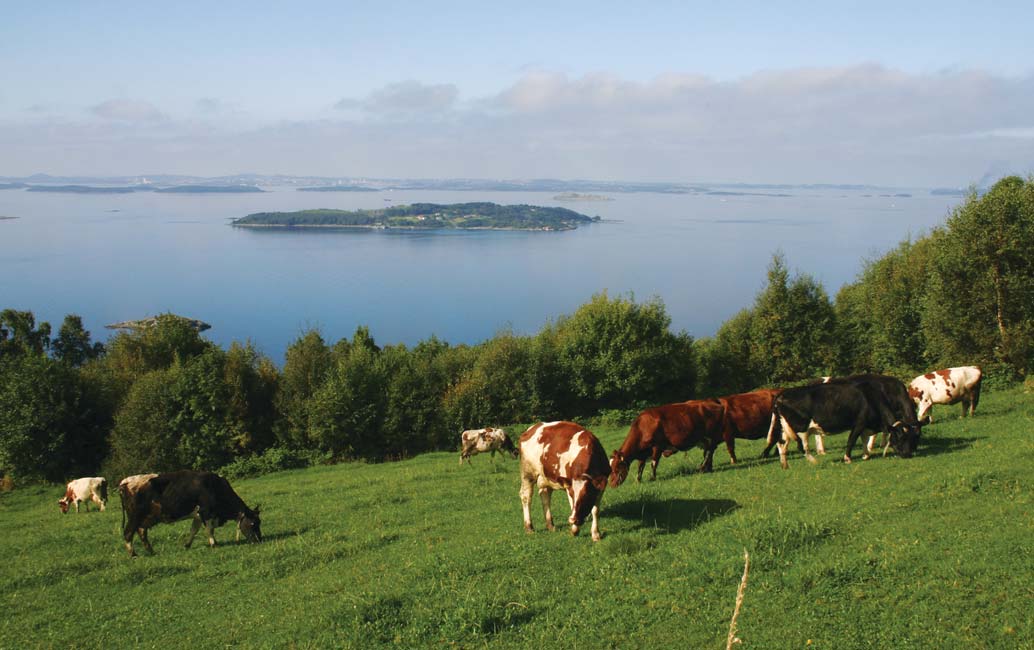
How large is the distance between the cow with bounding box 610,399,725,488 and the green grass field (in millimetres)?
714

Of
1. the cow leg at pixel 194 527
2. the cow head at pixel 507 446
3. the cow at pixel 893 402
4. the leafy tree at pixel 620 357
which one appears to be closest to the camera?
the cow leg at pixel 194 527

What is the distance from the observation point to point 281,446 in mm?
34344

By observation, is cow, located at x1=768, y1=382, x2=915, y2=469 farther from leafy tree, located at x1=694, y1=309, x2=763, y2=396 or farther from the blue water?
the blue water

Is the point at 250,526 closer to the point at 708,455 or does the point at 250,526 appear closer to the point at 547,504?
the point at 547,504

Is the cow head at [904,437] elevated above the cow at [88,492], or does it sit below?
above

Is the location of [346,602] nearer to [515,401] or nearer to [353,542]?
[353,542]

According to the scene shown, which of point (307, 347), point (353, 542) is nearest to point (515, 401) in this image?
point (307, 347)

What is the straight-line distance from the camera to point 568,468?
441 inches

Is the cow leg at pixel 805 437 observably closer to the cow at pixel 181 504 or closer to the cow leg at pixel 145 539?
the cow at pixel 181 504

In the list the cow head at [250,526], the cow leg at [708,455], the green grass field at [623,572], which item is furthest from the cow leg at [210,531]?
the cow leg at [708,455]

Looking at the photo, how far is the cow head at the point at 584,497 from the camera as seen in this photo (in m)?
10.8

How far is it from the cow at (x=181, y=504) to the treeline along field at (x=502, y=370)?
1668 centimetres

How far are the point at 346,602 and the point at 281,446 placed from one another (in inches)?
1082

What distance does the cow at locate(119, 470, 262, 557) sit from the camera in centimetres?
1325
